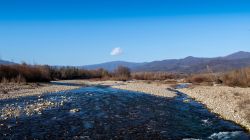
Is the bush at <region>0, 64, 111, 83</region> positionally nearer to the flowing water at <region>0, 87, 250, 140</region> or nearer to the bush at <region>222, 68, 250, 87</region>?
the flowing water at <region>0, 87, 250, 140</region>

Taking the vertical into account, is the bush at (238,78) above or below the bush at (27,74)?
below

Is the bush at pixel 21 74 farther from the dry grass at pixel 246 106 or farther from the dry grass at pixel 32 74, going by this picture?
the dry grass at pixel 246 106

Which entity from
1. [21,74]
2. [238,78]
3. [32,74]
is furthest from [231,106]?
[32,74]

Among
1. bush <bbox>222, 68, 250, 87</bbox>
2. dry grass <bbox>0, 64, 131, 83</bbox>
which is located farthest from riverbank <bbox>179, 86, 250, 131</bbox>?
dry grass <bbox>0, 64, 131, 83</bbox>

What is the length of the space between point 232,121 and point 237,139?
4564mm

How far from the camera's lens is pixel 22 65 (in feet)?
183

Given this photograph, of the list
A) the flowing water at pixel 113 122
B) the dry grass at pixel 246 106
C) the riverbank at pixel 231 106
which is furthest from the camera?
the dry grass at pixel 246 106

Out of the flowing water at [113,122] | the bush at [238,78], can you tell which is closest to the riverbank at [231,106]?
the flowing water at [113,122]

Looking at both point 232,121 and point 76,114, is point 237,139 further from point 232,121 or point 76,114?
point 76,114

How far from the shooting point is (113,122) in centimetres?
2098

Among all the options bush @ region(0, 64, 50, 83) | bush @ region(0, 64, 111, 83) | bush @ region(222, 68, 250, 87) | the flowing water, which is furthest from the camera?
bush @ region(0, 64, 111, 83)

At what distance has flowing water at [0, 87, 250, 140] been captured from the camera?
17.9 meters

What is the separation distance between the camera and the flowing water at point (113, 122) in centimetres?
1788

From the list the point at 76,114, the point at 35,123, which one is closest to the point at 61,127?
the point at 35,123
